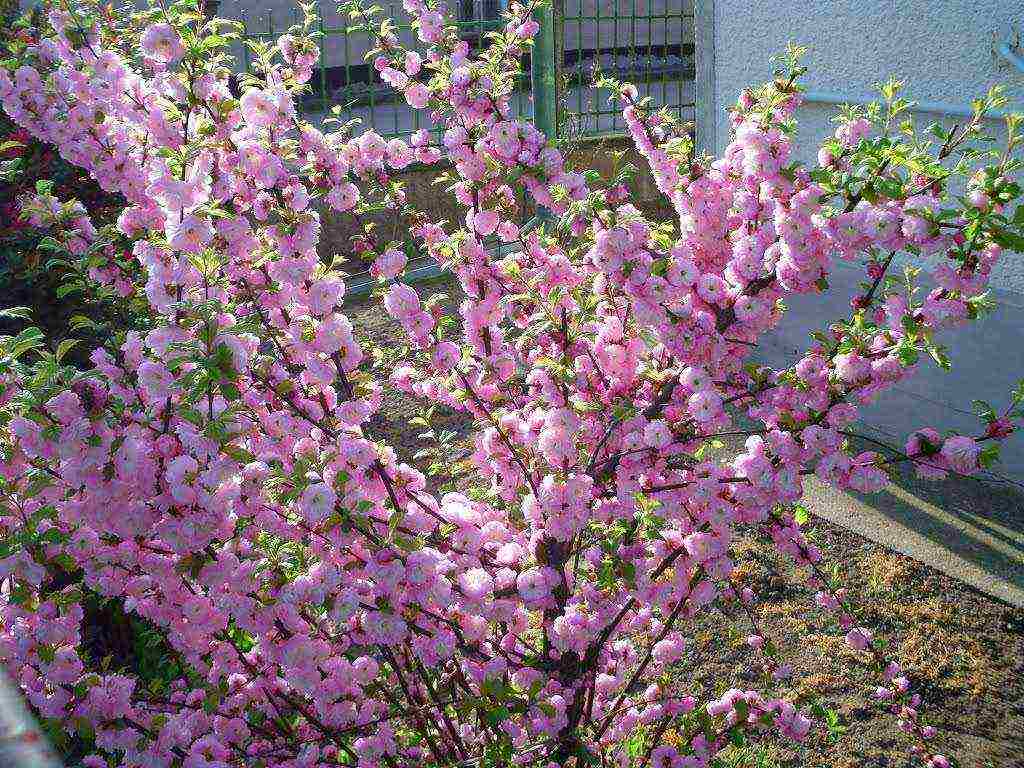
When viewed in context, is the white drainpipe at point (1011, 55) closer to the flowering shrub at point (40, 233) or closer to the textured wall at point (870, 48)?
the textured wall at point (870, 48)

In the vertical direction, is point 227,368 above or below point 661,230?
below

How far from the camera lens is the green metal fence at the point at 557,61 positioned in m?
6.96

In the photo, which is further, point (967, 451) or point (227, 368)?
point (967, 451)

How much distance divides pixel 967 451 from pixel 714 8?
4.59m

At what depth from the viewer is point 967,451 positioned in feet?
5.32

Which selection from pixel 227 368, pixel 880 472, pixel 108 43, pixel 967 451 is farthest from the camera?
pixel 108 43

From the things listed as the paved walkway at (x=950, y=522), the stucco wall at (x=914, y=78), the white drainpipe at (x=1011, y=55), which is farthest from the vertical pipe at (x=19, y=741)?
the white drainpipe at (x=1011, y=55)

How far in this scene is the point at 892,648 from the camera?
294 cm

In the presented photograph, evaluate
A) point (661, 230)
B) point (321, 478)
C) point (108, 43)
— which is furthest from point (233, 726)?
point (108, 43)

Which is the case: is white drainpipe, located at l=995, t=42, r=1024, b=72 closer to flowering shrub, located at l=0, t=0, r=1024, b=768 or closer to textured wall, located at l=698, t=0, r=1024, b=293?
textured wall, located at l=698, t=0, r=1024, b=293

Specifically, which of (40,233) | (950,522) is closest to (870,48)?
(950,522)

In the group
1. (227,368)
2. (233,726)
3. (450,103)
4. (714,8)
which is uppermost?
(714,8)

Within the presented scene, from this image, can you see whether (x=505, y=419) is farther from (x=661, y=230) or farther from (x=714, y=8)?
(x=714, y=8)

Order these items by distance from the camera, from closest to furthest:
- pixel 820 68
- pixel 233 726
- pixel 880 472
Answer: pixel 880 472 → pixel 233 726 → pixel 820 68
